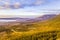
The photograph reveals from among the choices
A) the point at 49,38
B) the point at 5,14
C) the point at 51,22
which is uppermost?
the point at 5,14

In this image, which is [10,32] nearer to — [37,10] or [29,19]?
[29,19]

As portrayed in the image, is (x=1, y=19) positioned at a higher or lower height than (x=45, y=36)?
higher

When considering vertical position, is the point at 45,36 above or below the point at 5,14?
below

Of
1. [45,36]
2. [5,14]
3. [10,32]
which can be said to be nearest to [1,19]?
[5,14]

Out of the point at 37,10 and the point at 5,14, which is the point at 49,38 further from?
the point at 5,14

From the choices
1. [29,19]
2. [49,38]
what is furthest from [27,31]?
[49,38]

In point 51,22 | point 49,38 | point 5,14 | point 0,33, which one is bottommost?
point 49,38
